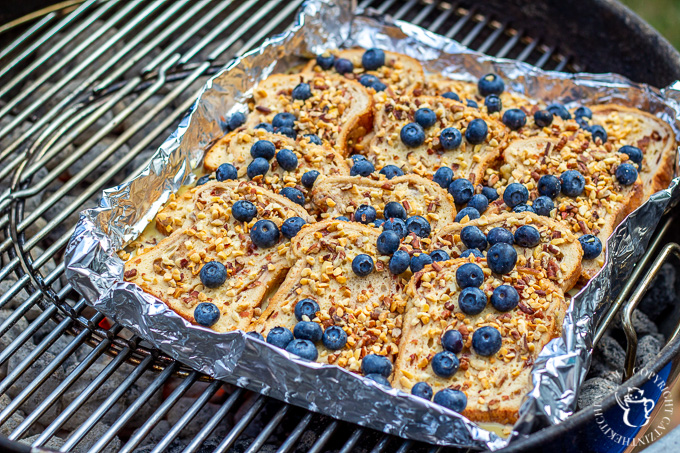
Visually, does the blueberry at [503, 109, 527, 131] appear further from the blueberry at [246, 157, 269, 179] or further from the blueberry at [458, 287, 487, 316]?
the blueberry at [246, 157, 269, 179]

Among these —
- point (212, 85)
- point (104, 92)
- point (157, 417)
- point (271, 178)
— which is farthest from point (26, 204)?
point (157, 417)

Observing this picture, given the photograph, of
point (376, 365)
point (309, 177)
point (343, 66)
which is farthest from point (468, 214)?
point (343, 66)

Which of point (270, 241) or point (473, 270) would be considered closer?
point (473, 270)

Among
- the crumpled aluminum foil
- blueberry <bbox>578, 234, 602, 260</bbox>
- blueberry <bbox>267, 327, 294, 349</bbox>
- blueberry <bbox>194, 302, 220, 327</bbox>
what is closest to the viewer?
the crumpled aluminum foil

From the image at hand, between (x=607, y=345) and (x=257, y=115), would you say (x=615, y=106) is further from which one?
(x=257, y=115)

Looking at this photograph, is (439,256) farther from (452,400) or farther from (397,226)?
(452,400)

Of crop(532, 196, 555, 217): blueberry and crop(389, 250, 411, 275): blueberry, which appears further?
crop(532, 196, 555, 217): blueberry

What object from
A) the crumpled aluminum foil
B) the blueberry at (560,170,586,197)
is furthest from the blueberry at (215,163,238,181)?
the blueberry at (560,170,586,197)
